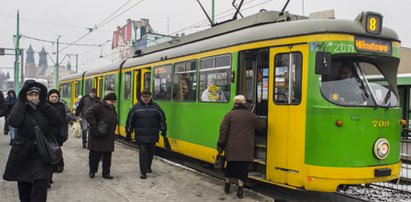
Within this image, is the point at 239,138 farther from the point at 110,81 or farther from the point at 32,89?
the point at 110,81

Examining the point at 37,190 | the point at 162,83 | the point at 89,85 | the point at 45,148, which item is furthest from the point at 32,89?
the point at 89,85

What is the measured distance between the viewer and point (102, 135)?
26.2ft

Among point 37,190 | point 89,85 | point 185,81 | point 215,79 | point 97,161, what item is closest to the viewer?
point 37,190

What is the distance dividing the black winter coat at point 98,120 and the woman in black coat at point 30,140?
284 cm

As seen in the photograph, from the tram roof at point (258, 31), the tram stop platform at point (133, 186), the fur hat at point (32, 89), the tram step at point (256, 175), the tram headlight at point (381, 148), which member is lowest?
the tram stop platform at point (133, 186)

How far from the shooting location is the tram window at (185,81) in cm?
912

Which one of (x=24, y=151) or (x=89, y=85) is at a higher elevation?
(x=89, y=85)

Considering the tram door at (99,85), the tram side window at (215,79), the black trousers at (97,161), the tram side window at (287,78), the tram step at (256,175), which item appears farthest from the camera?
the tram door at (99,85)

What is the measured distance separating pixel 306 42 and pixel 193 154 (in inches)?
147

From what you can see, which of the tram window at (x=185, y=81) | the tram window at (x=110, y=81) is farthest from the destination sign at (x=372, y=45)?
the tram window at (x=110, y=81)

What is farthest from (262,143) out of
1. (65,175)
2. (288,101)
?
(65,175)

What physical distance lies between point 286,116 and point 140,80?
266 inches

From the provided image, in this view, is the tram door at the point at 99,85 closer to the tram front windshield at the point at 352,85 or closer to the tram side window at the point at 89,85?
the tram side window at the point at 89,85

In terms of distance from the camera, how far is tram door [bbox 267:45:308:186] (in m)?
6.40
